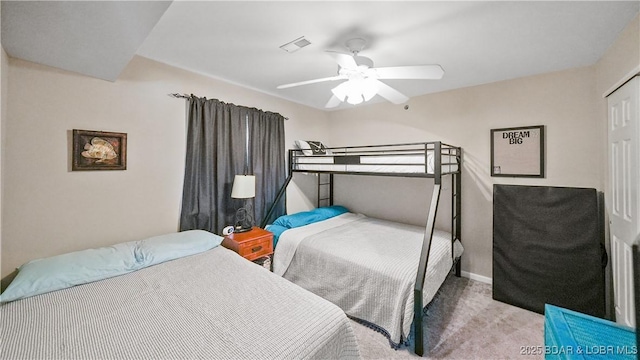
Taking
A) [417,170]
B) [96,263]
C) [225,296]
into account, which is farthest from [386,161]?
[96,263]

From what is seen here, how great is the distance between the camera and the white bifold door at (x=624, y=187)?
5.18ft

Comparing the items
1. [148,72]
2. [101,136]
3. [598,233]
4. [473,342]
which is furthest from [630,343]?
[148,72]

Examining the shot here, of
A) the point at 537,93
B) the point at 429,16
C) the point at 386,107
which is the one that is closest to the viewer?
the point at 429,16

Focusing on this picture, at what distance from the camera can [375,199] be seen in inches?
144

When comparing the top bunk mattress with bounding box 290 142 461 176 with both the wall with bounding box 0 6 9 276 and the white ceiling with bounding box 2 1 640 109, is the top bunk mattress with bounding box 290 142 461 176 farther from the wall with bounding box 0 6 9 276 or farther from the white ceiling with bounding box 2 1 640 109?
the wall with bounding box 0 6 9 276

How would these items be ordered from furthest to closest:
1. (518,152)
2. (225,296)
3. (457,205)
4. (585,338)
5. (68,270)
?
(457,205), (518,152), (68,270), (225,296), (585,338)

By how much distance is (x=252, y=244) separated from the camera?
246cm

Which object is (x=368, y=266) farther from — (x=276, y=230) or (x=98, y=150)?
(x=98, y=150)

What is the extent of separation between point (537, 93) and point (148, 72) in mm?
4089

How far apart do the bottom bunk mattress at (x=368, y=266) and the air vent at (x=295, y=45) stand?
1.90 meters

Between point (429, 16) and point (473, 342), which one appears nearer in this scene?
point (429, 16)

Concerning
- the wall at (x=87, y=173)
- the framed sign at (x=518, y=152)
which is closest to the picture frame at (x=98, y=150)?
the wall at (x=87, y=173)

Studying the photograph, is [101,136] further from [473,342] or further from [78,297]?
[473,342]

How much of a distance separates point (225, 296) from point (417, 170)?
2.06m
